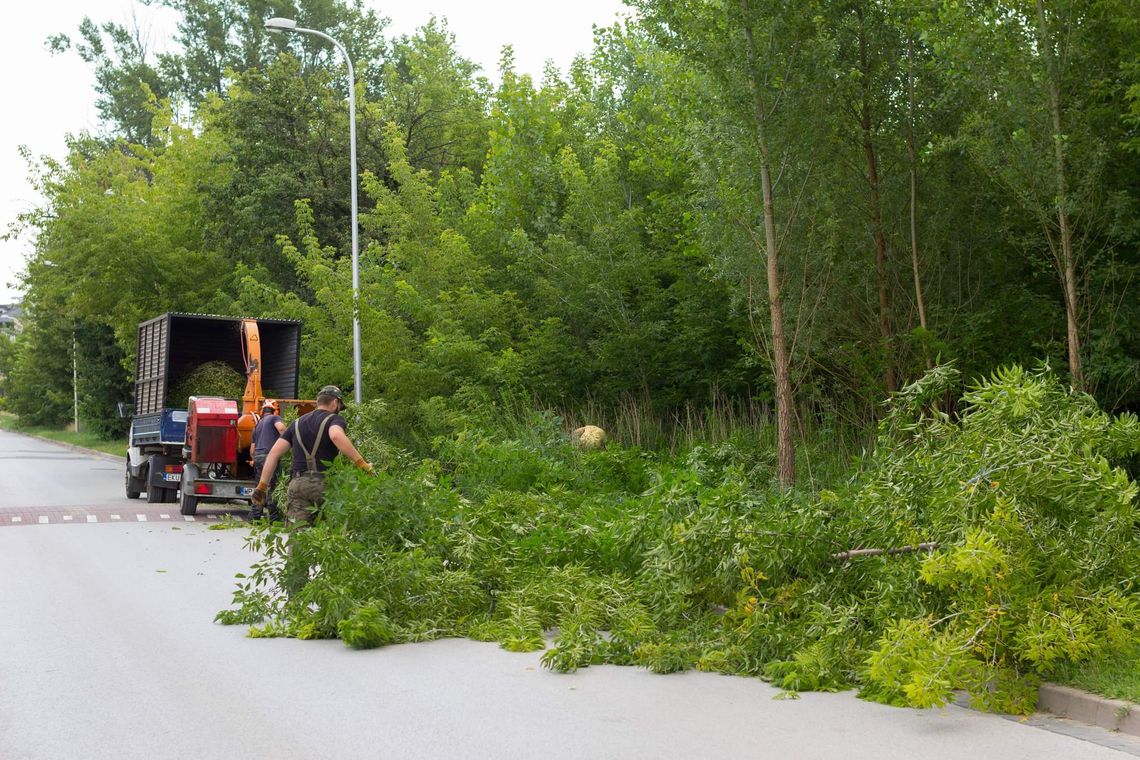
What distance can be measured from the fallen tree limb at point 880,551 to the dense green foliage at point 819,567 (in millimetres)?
29

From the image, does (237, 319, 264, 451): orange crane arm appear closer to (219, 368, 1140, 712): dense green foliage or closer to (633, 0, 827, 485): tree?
(633, 0, 827, 485): tree

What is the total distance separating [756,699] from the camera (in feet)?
23.6

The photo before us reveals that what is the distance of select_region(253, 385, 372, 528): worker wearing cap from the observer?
10.3 metres

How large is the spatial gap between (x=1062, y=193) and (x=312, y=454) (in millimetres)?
9118

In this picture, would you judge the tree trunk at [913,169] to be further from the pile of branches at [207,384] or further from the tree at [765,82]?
the pile of branches at [207,384]

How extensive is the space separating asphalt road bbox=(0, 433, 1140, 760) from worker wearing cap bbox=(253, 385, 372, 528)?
1248 mm

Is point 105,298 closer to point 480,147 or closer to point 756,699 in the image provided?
point 480,147

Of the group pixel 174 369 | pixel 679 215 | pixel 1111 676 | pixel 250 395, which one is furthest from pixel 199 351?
pixel 1111 676

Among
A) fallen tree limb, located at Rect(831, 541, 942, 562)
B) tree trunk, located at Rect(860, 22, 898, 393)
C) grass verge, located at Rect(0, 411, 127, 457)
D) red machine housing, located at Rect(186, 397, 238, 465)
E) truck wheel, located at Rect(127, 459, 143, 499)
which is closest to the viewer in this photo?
fallen tree limb, located at Rect(831, 541, 942, 562)

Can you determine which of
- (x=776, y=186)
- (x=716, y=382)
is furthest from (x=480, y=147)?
(x=776, y=186)

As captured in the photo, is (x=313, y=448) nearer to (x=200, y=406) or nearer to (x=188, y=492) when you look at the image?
(x=188, y=492)

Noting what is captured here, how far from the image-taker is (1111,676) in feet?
22.1

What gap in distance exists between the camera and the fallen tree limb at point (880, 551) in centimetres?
774

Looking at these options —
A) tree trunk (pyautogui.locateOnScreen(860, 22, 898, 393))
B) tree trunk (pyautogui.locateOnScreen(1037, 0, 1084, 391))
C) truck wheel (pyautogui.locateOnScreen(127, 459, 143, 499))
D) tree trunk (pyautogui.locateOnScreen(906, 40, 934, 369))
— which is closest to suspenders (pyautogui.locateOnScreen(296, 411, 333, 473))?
tree trunk (pyautogui.locateOnScreen(1037, 0, 1084, 391))
